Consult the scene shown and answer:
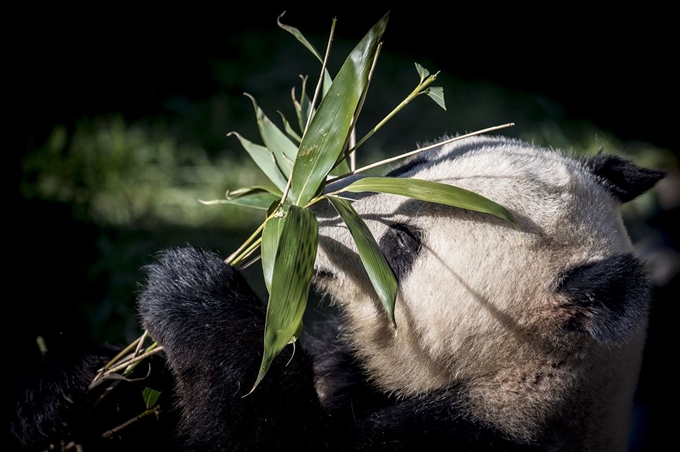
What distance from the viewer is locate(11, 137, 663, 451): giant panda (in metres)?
2.51

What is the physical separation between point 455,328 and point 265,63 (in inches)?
240

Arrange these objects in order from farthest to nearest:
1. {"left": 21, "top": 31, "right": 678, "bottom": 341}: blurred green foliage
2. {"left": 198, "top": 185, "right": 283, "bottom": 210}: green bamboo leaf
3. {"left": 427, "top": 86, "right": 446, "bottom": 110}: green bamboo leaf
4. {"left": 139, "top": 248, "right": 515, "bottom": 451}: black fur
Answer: {"left": 21, "top": 31, "right": 678, "bottom": 341}: blurred green foliage → {"left": 198, "top": 185, "right": 283, "bottom": 210}: green bamboo leaf → {"left": 139, "top": 248, "right": 515, "bottom": 451}: black fur → {"left": 427, "top": 86, "right": 446, "bottom": 110}: green bamboo leaf

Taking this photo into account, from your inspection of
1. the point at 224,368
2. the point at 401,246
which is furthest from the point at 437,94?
the point at 224,368

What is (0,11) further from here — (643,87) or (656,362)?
(643,87)

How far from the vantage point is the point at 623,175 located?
2.98 meters

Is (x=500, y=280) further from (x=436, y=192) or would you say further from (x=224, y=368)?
(x=224, y=368)

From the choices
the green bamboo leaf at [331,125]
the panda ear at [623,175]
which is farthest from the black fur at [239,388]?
the panda ear at [623,175]

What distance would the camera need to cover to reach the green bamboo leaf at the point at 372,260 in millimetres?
2174

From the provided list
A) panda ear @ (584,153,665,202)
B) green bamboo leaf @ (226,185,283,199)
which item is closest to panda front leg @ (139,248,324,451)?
green bamboo leaf @ (226,185,283,199)

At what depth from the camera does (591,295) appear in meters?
2.37

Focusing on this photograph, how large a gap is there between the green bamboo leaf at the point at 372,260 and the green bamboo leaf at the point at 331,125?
0.13 m

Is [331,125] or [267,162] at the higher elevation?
[267,162]

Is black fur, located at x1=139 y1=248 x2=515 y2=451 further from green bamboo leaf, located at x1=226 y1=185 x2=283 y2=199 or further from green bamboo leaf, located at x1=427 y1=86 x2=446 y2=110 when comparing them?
green bamboo leaf, located at x1=427 y1=86 x2=446 y2=110

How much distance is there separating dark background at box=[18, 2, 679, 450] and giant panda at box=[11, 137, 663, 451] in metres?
2.00
